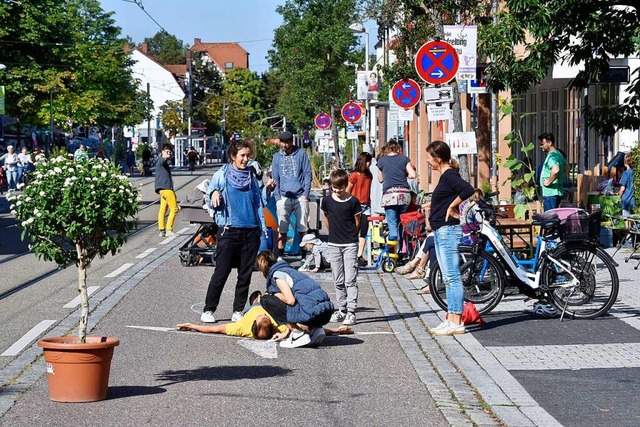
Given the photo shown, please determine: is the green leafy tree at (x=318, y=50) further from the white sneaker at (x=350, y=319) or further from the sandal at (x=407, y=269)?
the white sneaker at (x=350, y=319)

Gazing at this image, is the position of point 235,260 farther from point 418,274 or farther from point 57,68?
point 57,68

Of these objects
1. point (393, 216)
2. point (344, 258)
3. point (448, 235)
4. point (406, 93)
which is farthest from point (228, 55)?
point (448, 235)

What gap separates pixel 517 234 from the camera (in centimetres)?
1418

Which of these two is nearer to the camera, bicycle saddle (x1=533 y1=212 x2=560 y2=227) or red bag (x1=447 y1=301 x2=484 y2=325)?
red bag (x1=447 y1=301 x2=484 y2=325)

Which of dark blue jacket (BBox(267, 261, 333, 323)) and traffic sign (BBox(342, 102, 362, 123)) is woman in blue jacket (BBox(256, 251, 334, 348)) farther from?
traffic sign (BBox(342, 102, 362, 123))

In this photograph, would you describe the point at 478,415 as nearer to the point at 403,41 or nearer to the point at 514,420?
the point at 514,420

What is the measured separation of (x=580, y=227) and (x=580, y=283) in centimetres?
54

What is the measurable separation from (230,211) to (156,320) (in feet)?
4.26

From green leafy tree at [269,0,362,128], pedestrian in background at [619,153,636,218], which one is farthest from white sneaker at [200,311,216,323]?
green leafy tree at [269,0,362,128]

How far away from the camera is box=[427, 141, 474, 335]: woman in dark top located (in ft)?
34.8

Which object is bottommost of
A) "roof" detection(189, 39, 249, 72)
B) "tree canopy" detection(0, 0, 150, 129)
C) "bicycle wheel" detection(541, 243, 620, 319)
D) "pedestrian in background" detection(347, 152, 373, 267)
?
"bicycle wheel" detection(541, 243, 620, 319)

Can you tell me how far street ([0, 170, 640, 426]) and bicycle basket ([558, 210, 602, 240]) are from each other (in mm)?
821

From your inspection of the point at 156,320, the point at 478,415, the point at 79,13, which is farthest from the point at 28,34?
the point at 478,415

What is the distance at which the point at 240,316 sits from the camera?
36.7ft
